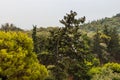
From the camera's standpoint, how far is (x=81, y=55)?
35875 millimetres

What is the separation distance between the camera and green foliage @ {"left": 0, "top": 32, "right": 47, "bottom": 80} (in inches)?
1308

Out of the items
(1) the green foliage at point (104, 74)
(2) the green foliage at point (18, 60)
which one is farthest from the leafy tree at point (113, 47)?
(2) the green foliage at point (18, 60)

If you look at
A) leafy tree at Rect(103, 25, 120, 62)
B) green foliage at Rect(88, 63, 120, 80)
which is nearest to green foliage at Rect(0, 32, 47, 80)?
green foliage at Rect(88, 63, 120, 80)

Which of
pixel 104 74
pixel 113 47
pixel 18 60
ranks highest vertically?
pixel 113 47

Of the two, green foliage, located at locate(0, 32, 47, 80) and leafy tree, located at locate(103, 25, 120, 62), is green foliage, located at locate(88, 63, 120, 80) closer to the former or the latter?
green foliage, located at locate(0, 32, 47, 80)

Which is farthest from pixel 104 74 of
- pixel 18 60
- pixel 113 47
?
pixel 113 47

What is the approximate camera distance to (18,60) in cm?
3425

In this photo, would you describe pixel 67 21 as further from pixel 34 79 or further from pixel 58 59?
pixel 34 79

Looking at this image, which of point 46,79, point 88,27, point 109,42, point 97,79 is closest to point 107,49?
point 109,42

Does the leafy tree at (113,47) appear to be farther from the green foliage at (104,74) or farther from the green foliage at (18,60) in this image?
the green foliage at (18,60)

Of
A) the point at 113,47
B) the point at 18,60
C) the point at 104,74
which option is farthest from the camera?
the point at 113,47

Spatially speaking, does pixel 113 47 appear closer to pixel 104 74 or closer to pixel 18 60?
pixel 104 74

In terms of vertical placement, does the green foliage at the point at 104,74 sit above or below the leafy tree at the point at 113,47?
below

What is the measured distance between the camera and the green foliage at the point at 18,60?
3322 centimetres
